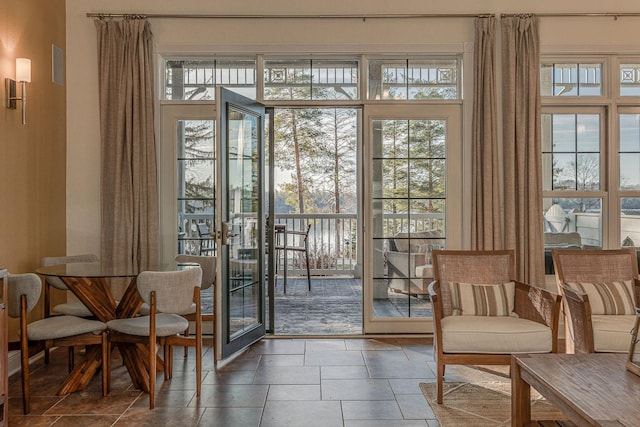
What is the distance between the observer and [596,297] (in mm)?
3816

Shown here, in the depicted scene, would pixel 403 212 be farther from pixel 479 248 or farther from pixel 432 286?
pixel 432 286

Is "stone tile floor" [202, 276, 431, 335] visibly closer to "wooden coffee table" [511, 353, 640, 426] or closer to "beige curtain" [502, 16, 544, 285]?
"beige curtain" [502, 16, 544, 285]

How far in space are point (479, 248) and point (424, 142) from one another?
3.67ft

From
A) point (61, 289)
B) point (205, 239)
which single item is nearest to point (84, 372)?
point (61, 289)

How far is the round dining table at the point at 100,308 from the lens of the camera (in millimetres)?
3454

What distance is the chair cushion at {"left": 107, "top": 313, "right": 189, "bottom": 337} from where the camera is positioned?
10.9 ft

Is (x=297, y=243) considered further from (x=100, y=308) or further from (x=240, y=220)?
(x=100, y=308)

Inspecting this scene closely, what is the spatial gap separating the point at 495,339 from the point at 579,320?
65 centimetres

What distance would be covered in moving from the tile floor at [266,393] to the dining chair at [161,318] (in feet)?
0.67

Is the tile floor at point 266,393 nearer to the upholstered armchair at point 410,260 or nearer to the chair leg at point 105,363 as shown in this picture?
the chair leg at point 105,363

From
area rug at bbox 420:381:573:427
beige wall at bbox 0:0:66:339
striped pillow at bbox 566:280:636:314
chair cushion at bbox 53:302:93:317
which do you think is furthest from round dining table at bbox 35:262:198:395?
striped pillow at bbox 566:280:636:314

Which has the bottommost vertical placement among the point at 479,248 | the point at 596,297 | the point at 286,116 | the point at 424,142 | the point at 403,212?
the point at 596,297

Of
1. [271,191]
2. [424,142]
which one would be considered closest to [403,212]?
[424,142]

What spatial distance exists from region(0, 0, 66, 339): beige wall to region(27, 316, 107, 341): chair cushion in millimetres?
745
